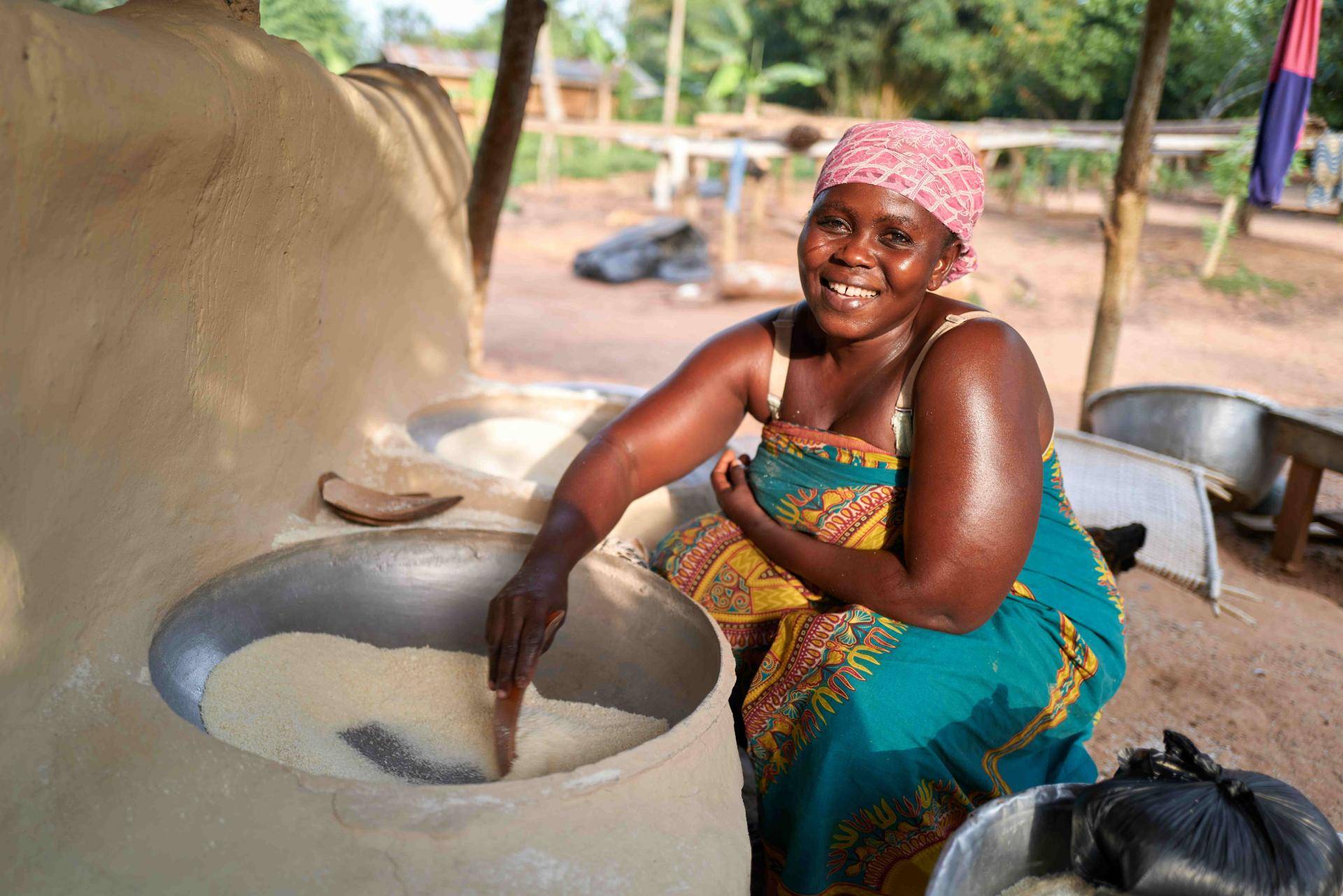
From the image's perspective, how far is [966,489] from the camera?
4.67ft

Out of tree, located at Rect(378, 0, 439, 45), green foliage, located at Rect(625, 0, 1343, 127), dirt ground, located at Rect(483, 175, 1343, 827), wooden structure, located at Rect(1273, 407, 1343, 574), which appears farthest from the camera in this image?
tree, located at Rect(378, 0, 439, 45)

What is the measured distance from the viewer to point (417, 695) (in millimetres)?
1507

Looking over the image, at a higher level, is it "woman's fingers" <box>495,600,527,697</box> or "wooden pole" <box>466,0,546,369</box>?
"wooden pole" <box>466,0,546,369</box>

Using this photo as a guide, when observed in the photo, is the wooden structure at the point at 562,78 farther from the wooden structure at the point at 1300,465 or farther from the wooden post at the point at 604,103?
the wooden structure at the point at 1300,465

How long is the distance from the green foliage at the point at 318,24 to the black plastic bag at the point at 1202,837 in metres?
4.74

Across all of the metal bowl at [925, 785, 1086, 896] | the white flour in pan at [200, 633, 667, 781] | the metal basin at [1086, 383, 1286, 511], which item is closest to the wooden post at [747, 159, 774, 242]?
the metal basin at [1086, 383, 1286, 511]

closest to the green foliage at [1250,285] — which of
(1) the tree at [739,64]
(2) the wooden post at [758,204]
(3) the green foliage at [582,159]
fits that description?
(2) the wooden post at [758,204]

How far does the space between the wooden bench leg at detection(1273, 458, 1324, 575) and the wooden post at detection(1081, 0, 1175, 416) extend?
964 millimetres

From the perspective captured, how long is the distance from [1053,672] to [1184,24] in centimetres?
1842

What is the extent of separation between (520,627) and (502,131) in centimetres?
252

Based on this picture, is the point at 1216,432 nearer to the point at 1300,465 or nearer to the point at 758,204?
the point at 1300,465

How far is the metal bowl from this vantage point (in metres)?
1.04

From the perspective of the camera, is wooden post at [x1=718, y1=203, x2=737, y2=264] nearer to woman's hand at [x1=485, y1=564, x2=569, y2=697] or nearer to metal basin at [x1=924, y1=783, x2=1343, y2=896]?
woman's hand at [x1=485, y1=564, x2=569, y2=697]

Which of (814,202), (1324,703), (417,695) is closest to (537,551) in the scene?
(417,695)
